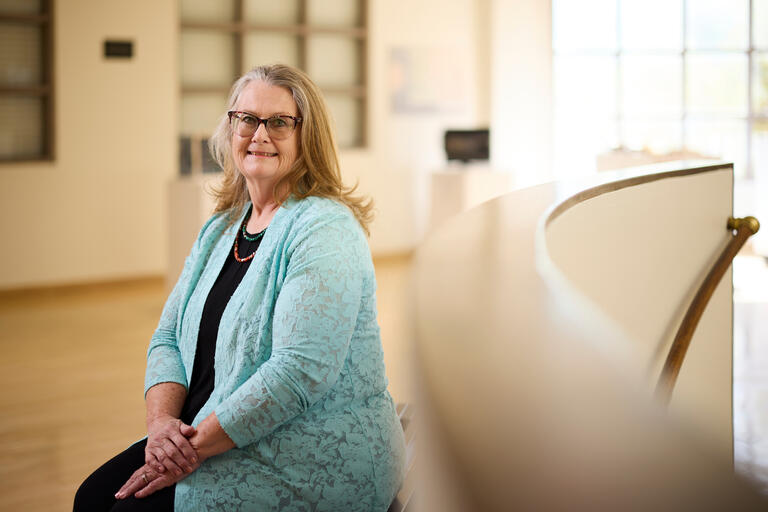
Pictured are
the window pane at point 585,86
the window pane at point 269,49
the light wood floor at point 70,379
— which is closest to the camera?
the light wood floor at point 70,379

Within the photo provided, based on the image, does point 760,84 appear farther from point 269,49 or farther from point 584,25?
point 269,49

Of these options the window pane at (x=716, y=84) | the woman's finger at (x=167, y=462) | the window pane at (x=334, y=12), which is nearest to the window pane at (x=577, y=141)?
the window pane at (x=716, y=84)

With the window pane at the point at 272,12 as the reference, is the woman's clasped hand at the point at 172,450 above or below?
below

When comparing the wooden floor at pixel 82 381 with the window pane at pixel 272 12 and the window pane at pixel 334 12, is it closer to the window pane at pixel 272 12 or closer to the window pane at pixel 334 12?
the window pane at pixel 272 12

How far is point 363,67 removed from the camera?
10.1 meters

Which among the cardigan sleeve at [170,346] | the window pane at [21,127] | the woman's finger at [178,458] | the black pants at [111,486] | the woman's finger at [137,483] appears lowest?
the black pants at [111,486]

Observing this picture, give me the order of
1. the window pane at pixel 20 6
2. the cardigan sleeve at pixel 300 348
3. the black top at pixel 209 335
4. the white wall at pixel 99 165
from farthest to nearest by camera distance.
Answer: the white wall at pixel 99 165 < the window pane at pixel 20 6 < the black top at pixel 209 335 < the cardigan sleeve at pixel 300 348

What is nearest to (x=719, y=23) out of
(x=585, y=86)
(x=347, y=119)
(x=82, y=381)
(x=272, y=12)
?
(x=585, y=86)

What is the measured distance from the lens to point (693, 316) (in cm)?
244

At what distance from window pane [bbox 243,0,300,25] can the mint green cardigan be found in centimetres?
772

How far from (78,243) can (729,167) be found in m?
6.68

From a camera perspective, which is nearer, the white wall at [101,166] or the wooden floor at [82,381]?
the wooden floor at [82,381]

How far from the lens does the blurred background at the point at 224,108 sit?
205 inches

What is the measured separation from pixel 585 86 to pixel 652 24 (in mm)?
1184
